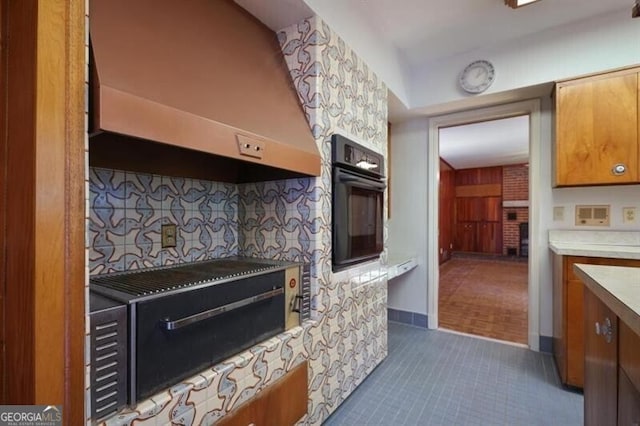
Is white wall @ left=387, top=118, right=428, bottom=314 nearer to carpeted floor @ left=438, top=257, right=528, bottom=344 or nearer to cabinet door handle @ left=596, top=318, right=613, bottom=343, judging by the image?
carpeted floor @ left=438, top=257, right=528, bottom=344

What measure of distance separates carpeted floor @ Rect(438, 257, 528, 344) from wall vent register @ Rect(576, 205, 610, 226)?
45.4 inches

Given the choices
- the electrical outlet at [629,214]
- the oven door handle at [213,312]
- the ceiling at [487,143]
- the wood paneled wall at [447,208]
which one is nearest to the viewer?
the oven door handle at [213,312]

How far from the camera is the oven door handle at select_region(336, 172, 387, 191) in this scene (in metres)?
1.67

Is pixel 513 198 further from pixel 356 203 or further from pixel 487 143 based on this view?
pixel 356 203

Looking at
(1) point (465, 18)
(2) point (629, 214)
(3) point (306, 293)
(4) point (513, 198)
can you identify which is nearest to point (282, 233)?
(3) point (306, 293)

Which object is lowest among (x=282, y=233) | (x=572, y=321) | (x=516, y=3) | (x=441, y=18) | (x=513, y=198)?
(x=572, y=321)

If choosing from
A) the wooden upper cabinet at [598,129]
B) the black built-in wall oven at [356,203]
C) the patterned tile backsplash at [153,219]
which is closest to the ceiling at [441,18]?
the wooden upper cabinet at [598,129]

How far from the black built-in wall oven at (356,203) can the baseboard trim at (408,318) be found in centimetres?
132

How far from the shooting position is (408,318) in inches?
124

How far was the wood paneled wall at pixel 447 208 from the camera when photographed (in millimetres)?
7297

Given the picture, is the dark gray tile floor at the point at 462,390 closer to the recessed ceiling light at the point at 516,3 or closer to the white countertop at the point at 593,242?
the white countertop at the point at 593,242

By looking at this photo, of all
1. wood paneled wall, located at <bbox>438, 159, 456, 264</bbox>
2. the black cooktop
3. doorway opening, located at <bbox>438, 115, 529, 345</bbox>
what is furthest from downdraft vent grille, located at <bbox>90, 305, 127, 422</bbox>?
wood paneled wall, located at <bbox>438, 159, 456, 264</bbox>

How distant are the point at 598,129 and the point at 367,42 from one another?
5.62ft

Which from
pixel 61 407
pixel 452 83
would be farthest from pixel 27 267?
pixel 452 83
